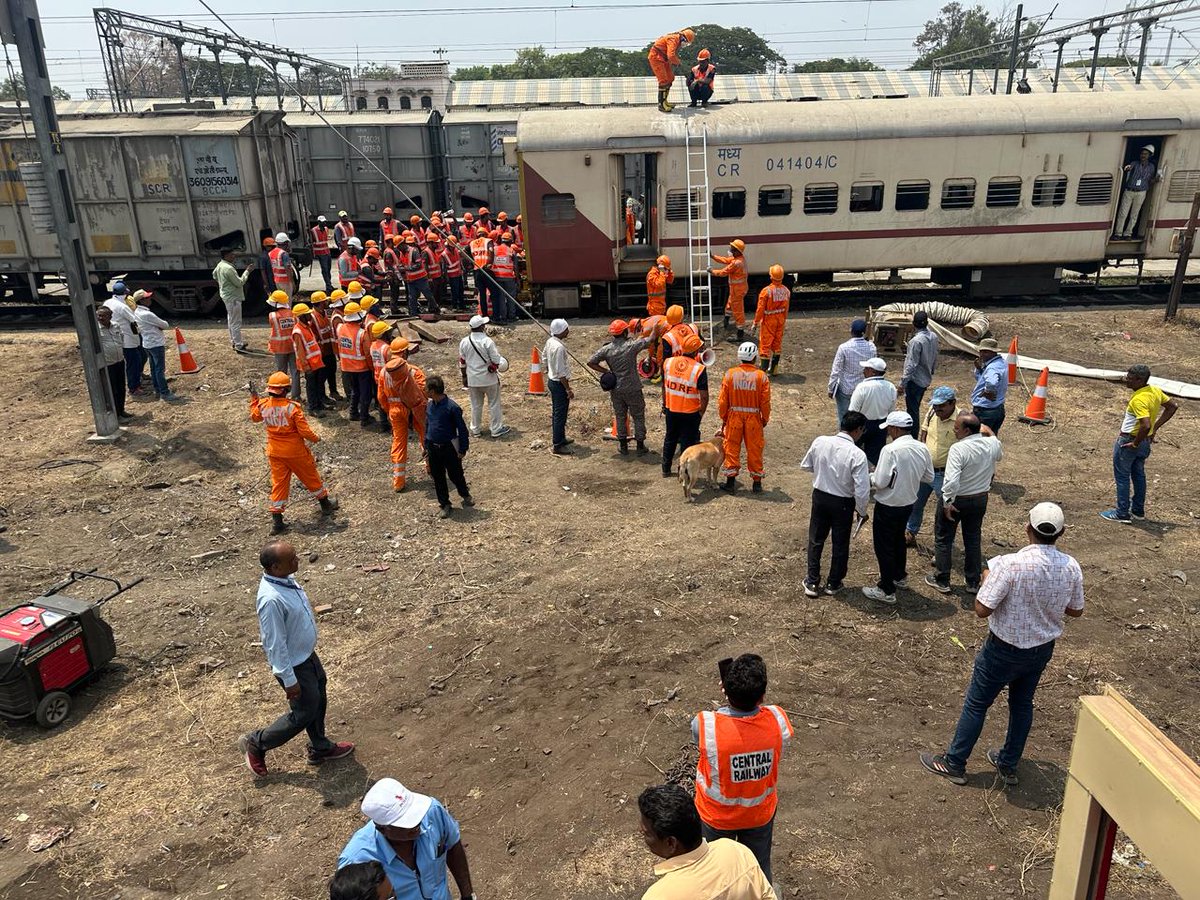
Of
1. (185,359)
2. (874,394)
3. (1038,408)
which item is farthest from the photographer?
(185,359)

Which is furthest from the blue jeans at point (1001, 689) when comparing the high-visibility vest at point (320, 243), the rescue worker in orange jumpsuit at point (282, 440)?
the high-visibility vest at point (320, 243)

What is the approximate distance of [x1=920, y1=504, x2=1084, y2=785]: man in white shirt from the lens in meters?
4.76

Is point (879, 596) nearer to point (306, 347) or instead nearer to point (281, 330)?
point (306, 347)

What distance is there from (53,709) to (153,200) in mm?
14221

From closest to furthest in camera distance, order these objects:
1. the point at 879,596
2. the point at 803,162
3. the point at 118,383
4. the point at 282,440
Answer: the point at 879,596 → the point at 282,440 → the point at 118,383 → the point at 803,162

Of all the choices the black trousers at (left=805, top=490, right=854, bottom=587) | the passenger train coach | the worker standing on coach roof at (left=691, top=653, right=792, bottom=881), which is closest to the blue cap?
the black trousers at (left=805, top=490, right=854, bottom=587)

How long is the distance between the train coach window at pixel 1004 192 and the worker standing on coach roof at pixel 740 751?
1635 centimetres

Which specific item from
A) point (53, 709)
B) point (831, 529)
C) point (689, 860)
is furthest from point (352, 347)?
point (689, 860)

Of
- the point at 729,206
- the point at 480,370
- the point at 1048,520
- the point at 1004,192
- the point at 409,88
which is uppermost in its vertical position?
the point at 409,88

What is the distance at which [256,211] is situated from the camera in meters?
18.0

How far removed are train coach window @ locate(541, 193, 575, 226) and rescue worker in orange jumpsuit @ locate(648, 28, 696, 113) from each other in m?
2.90

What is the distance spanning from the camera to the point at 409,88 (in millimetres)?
40438

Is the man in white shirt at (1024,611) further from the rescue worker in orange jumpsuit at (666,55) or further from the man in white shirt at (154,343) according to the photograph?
the rescue worker in orange jumpsuit at (666,55)

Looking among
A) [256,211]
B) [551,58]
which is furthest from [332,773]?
[551,58]
